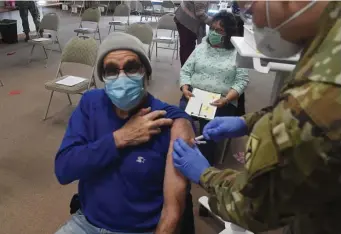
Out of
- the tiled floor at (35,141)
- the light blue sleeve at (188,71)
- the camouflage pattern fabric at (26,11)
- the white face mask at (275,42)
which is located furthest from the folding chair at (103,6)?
the white face mask at (275,42)

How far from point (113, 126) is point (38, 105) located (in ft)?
9.11

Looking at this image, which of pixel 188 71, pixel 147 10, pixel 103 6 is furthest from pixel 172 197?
pixel 103 6

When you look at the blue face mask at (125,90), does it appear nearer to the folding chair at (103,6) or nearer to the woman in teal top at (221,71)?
the woman in teal top at (221,71)

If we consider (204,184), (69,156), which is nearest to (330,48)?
(204,184)

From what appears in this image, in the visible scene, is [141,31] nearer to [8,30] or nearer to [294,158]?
[8,30]

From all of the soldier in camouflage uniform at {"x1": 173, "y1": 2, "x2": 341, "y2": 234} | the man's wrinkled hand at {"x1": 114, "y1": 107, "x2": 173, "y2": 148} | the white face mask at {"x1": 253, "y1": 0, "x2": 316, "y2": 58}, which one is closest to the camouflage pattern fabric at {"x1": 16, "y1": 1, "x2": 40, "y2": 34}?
the man's wrinkled hand at {"x1": 114, "y1": 107, "x2": 173, "y2": 148}

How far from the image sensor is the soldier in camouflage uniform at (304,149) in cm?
54

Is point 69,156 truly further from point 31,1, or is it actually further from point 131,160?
point 31,1

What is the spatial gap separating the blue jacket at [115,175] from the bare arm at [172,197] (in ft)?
0.14

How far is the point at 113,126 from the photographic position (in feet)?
4.22

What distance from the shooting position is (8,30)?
625 centimetres

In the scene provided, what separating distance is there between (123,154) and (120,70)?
352 millimetres

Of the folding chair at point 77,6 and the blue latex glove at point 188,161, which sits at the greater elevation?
the blue latex glove at point 188,161

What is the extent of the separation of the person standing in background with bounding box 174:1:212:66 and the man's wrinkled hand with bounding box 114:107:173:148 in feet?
8.25
